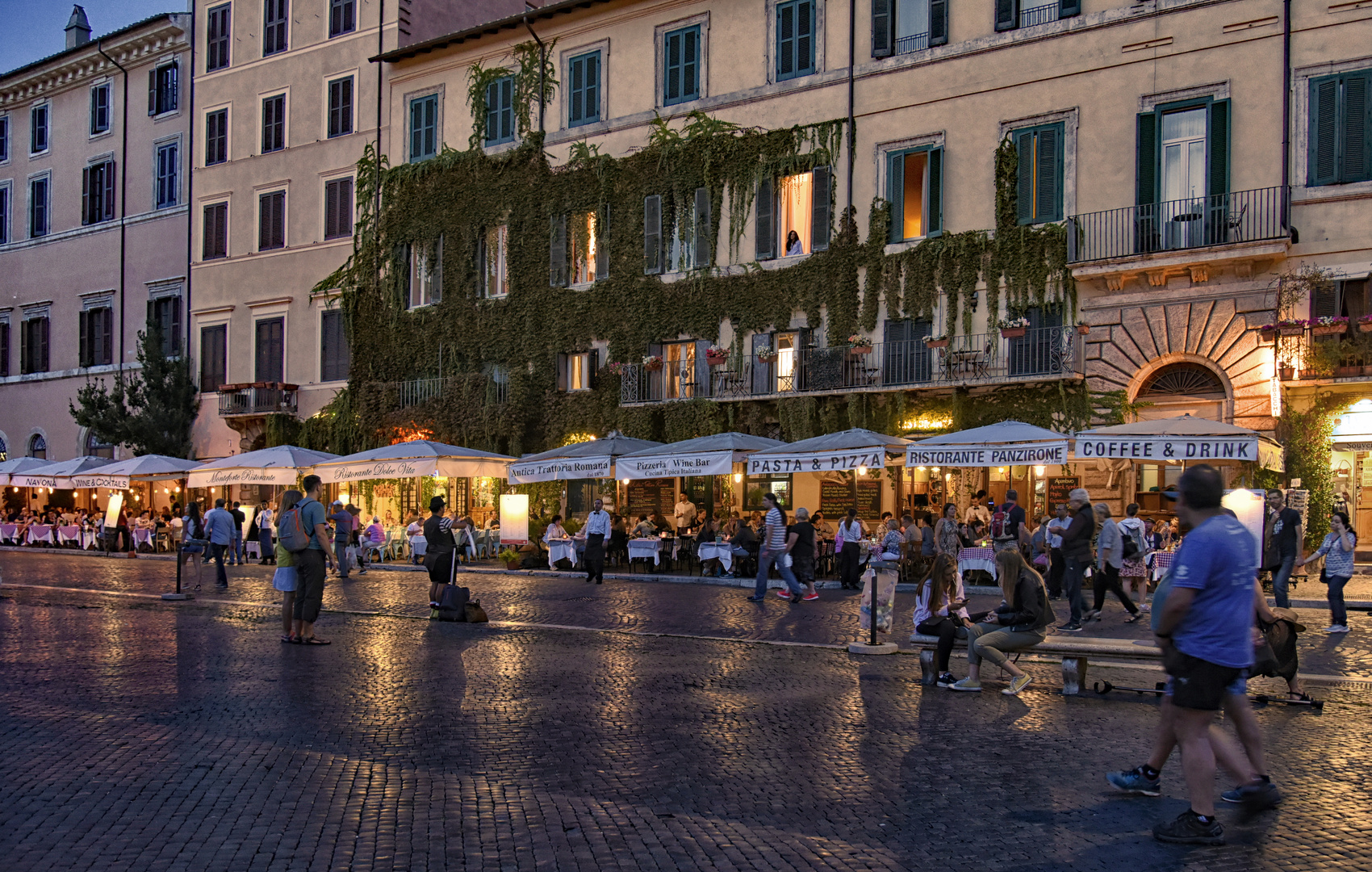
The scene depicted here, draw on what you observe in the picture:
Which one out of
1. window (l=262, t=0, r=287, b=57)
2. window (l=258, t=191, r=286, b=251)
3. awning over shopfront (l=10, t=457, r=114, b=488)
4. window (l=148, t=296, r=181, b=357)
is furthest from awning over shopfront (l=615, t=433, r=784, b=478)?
window (l=148, t=296, r=181, b=357)

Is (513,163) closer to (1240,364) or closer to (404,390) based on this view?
(404,390)

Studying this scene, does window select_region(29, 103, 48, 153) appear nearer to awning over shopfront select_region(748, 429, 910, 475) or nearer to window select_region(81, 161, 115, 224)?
window select_region(81, 161, 115, 224)

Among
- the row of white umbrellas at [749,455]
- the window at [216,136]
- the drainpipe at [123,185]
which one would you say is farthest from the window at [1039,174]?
the drainpipe at [123,185]

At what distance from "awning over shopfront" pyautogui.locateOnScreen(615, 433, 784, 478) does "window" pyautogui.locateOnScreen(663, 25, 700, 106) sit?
10.4 m

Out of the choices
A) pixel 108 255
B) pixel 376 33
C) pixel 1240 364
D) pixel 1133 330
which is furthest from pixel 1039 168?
pixel 108 255

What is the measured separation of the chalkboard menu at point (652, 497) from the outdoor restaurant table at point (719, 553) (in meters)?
6.16

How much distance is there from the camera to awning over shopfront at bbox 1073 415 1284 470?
1645cm

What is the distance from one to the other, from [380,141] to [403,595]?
62.6 feet

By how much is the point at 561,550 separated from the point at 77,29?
120ft

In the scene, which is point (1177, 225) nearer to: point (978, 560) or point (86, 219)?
point (978, 560)

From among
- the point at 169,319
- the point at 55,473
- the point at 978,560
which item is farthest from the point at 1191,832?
the point at 169,319

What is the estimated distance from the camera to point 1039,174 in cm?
2320

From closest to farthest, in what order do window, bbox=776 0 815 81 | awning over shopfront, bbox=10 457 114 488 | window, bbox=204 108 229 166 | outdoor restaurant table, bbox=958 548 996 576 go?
outdoor restaurant table, bbox=958 548 996 576
window, bbox=776 0 815 81
awning over shopfront, bbox=10 457 114 488
window, bbox=204 108 229 166

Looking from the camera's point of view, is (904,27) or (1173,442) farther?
(904,27)
